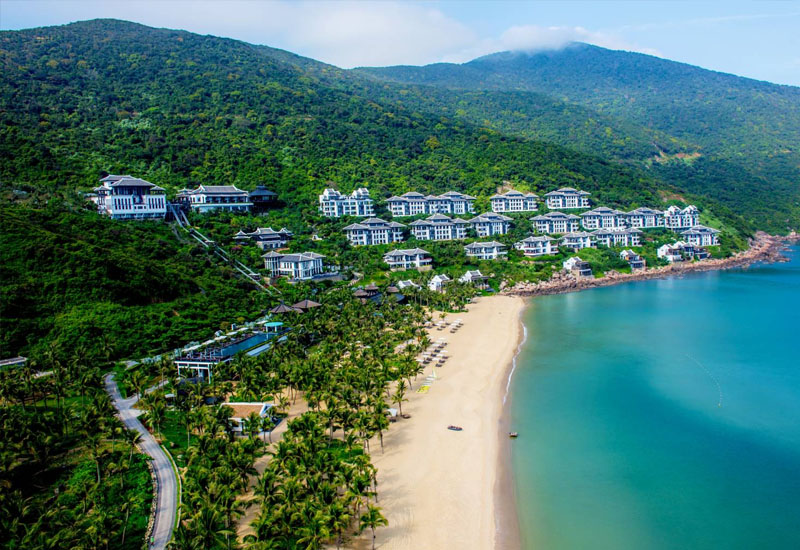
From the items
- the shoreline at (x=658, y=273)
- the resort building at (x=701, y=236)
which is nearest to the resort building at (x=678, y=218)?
the resort building at (x=701, y=236)

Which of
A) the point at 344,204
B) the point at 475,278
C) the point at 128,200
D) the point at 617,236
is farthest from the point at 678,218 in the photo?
the point at 128,200

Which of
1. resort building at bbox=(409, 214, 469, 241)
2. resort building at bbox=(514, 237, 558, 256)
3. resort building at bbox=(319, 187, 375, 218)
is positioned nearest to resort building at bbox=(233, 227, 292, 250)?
resort building at bbox=(319, 187, 375, 218)

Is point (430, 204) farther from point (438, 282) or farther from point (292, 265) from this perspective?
point (292, 265)

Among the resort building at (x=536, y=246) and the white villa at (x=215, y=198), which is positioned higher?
the white villa at (x=215, y=198)

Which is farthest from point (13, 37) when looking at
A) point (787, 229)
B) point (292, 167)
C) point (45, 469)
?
point (787, 229)

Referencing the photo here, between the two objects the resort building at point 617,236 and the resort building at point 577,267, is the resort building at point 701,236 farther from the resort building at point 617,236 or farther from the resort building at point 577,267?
the resort building at point 577,267

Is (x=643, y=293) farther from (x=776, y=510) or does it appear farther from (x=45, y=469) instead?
(x=45, y=469)
